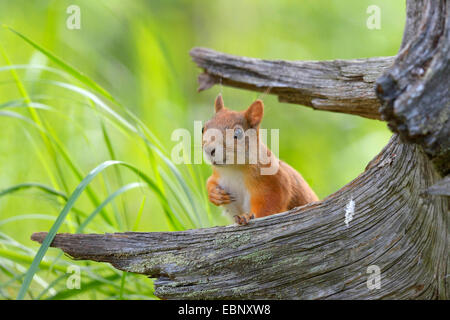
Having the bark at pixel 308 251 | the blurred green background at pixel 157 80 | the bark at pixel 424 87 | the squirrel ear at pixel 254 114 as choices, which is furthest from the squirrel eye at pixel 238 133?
the bark at pixel 424 87

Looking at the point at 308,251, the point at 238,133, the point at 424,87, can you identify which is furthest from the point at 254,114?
the point at 424,87

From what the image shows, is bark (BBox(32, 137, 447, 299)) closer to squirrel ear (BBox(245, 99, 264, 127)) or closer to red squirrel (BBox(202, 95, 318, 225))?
red squirrel (BBox(202, 95, 318, 225))

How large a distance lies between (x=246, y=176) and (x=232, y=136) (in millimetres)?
237

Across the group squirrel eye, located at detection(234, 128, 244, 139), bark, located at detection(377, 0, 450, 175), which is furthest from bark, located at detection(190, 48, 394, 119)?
bark, located at detection(377, 0, 450, 175)

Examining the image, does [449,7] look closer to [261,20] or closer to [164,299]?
[164,299]

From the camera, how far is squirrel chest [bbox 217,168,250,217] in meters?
2.24

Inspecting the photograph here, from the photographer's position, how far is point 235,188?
7.47 feet

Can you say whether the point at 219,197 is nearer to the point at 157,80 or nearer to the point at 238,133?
the point at 238,133

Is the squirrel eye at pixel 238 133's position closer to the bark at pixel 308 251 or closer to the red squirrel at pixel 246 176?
the red squirrel at pixel 246 176

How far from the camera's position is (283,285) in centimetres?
175

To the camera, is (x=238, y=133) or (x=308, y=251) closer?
(x=308, y=251)

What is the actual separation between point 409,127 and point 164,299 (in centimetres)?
88

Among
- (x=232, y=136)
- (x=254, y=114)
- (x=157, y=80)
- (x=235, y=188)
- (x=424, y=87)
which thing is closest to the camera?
(x=424, y=87)

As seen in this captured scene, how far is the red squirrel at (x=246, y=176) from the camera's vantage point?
206 centimetres
